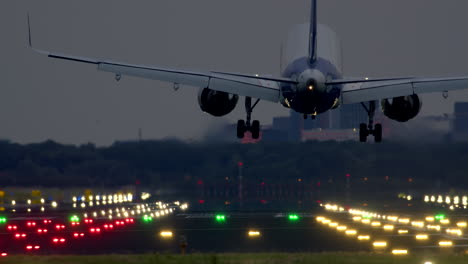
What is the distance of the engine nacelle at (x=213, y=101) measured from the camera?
185ft

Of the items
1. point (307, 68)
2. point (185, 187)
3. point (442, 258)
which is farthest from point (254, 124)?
point (185, 187)

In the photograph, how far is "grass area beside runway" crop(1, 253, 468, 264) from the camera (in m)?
45.8

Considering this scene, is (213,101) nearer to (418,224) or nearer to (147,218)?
(418,224)

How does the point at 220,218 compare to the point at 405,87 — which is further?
the point at 220,218

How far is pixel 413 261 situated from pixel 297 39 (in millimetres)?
15113

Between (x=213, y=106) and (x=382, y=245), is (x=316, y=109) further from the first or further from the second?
(x=382, y=245)

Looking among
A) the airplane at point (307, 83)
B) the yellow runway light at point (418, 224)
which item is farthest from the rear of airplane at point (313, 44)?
the yellow runway light at point (418, 224)

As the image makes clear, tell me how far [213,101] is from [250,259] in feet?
37.4

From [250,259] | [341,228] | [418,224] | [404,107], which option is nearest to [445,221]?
[418,224]

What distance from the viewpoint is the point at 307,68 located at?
169 ft

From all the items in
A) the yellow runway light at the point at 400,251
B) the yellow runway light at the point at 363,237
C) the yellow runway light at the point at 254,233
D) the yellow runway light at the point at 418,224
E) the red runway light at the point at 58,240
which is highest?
the yellow runway light at the point at 418,224

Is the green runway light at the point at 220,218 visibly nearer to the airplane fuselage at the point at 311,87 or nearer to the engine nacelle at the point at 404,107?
the engine nacelle at the point at 404,107

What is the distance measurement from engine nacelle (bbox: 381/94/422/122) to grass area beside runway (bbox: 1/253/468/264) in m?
9.75

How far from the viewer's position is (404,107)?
186 ft
